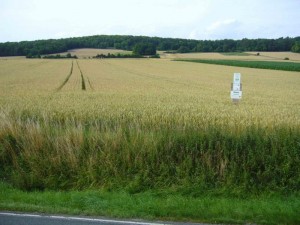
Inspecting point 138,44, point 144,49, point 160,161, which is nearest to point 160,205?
point 160,161

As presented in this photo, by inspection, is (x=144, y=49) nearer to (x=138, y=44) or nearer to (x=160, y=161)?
(x=138, y=44)

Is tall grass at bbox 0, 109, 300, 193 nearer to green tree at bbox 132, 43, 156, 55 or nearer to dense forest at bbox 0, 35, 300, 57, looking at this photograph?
green tree at bbox 132, 43, 156, 55

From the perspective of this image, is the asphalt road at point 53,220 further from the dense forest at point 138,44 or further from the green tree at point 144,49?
the dense forest at point 138,44

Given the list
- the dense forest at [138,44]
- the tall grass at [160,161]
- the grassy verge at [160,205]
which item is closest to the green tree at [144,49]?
the dense forest at [138,44]

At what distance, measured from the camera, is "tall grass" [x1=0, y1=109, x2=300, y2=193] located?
8.65 metres

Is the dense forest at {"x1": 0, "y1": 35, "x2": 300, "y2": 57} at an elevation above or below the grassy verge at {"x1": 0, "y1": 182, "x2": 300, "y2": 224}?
above

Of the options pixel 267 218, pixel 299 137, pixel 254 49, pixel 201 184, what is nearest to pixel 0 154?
pixel 201 184

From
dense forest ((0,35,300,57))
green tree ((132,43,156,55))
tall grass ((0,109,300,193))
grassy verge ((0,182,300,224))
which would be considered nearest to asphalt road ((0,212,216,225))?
grassy verge ((0,182,300,224))

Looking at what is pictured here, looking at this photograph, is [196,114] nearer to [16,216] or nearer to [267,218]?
[267,218]

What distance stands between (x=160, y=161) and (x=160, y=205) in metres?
1.96

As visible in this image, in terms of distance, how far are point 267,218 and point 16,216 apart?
4.50 m

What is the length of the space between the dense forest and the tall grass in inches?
4605

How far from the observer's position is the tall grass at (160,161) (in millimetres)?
8648

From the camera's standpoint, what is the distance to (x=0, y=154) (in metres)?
10.0
